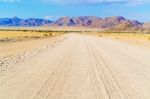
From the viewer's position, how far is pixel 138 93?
27.0 ft

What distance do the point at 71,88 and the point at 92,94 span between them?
0.99m

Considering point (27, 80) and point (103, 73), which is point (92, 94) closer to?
point (27, 80)

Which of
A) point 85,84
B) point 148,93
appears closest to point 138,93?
point 148,93

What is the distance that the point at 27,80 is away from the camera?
33.2 ft

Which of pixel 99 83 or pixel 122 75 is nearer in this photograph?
pixel 99 83

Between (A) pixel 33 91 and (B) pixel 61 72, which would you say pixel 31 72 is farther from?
(A) pixel 33 91

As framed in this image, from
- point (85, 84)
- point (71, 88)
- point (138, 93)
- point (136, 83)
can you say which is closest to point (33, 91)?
point (71, 88)

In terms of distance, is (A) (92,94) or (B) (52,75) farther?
(B) (52,75)

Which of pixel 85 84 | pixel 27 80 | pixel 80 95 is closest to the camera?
pixel 80 95

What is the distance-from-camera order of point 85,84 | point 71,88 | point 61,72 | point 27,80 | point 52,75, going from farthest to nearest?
1. point 61,72
2. point 52,75
3. point 27,80
4. point 85,84
5. point 71,88

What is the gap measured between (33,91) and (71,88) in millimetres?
1160

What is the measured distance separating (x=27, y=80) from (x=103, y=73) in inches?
126

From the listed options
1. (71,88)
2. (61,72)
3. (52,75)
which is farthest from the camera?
(61,72)

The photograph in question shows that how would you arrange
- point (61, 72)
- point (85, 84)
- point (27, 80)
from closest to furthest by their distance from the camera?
point (85, 84) → point (27, 80) → point (61, 72)
